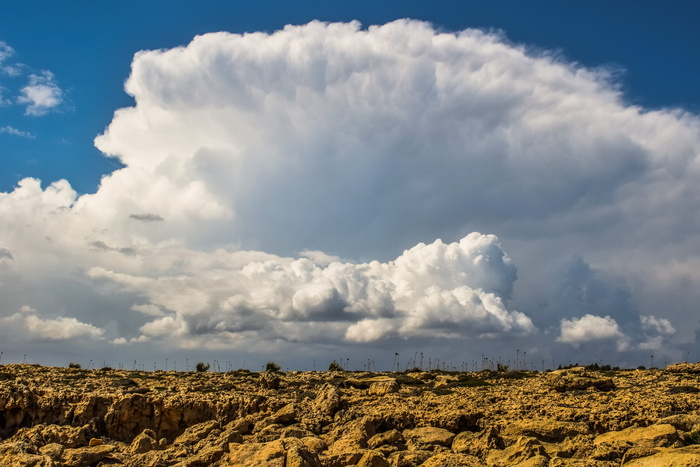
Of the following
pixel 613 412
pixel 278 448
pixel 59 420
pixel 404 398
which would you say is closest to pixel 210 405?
pixel 59 420

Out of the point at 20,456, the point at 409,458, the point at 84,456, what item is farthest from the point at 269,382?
the point at 409,458

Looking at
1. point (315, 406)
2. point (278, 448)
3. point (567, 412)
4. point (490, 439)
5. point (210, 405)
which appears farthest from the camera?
point (210, 405)

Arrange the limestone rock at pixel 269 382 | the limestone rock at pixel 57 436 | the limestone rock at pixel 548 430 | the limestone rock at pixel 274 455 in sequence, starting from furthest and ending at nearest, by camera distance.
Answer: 1. the limestone rock at pixel 269 382
2. the limestone rock at pixel 57 436
3. the limestone rock at pixel 548 430
4. the limestone rock at pixel 274 455

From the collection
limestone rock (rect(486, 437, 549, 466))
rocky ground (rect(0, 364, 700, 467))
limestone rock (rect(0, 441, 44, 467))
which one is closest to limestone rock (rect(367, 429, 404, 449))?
rocky ground (rect(0, 364, 700, 467))

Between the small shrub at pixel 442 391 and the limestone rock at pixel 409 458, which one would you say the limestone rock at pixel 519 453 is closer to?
the limestone rock at pixel 409 458

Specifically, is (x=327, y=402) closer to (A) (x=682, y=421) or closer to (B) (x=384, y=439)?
(B) (x=384, y=439)

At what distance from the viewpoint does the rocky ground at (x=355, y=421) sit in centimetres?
3108

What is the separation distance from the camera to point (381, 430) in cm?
4253

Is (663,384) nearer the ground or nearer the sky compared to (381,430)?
nearer the sky

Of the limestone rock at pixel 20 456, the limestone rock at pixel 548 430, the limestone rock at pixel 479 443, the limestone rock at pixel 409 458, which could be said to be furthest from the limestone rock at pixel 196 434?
the limestone rock at pixel 548 430

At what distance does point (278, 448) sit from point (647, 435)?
19014 mm

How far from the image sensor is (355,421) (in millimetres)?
42969

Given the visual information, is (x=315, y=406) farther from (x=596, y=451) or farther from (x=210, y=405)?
(x=596, y=451)

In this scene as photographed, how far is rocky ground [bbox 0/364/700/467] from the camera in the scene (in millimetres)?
31078
